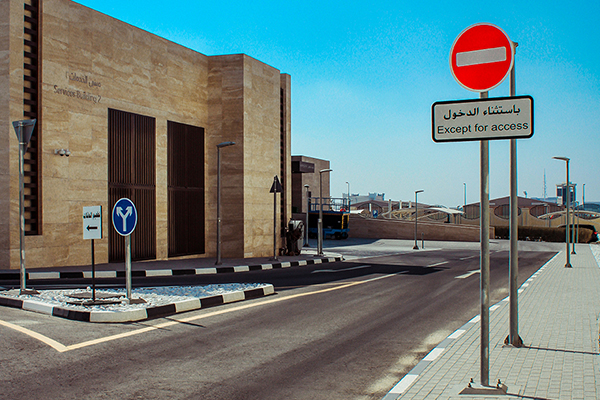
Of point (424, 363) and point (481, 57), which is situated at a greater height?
point (481, 57)

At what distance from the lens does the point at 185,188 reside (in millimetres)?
20141

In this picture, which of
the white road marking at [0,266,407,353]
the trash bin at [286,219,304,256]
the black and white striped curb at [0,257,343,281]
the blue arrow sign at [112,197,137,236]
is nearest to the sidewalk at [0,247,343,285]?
the black and white striped curb at [0,257,343,281]

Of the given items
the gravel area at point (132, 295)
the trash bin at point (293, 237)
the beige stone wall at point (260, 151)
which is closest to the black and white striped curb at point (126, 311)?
the gravel area at point (132, 295)

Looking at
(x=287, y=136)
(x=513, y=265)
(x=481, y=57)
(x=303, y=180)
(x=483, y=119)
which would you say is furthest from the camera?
(x=303, y=180)

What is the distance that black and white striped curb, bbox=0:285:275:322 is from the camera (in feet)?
27.1

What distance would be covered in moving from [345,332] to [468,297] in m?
5.22

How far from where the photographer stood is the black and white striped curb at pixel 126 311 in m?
8.27

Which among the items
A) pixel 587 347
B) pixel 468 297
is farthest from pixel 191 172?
pixel 587 347

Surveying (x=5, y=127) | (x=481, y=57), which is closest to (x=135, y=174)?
(x=5, y=127)

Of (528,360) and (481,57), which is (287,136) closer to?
(528,360)

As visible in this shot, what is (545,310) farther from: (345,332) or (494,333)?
(345,332)

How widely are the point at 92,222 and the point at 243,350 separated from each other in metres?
4.57

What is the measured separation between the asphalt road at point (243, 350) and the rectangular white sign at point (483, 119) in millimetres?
2736

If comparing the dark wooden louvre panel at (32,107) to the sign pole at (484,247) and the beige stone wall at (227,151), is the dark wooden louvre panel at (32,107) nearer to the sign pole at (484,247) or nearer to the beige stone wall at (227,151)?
the beige stone wall at (227,151)
